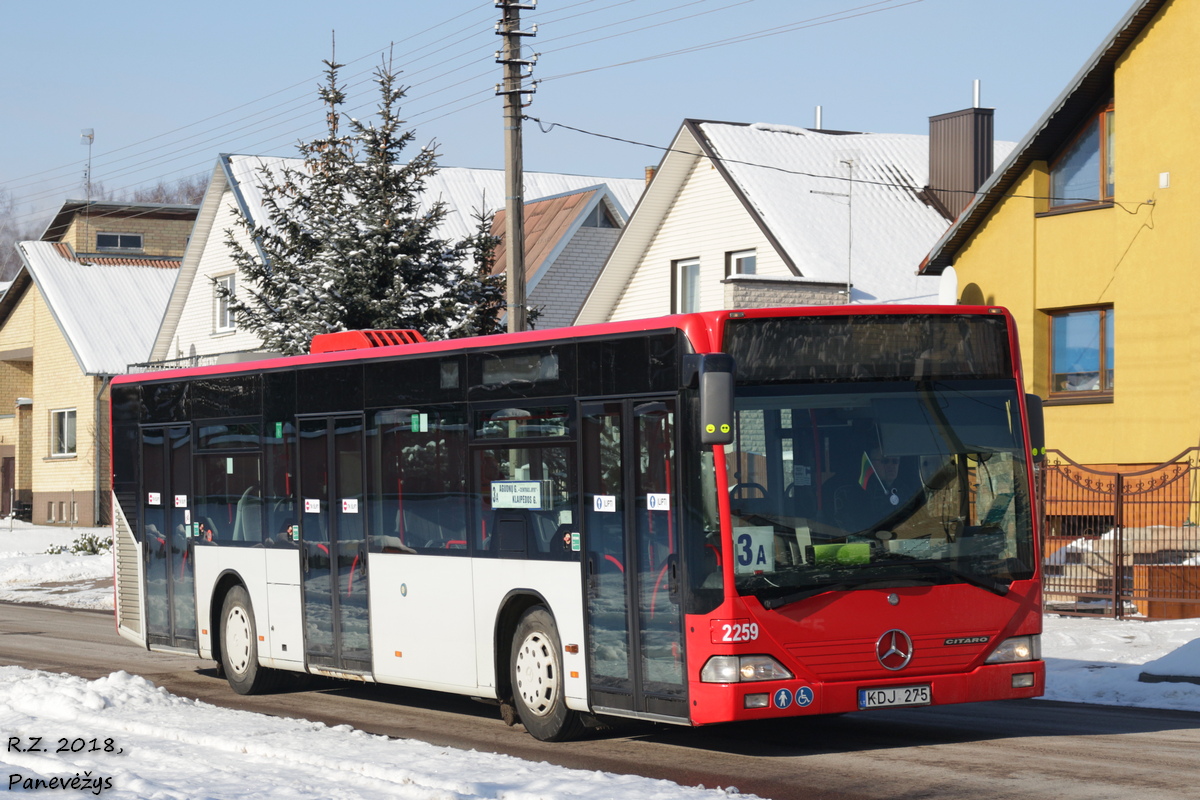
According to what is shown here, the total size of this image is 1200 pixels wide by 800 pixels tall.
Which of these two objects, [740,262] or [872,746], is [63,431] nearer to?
[740,262]

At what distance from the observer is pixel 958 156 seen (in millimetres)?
34125

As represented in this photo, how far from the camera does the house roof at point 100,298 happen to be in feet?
166

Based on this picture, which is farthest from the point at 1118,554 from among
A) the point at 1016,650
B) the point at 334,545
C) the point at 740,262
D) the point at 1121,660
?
the point at 740,262

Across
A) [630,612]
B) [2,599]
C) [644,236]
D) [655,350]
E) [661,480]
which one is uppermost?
[644,236]

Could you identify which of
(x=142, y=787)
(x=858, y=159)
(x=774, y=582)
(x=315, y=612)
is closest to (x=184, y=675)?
(x=315, y=612)

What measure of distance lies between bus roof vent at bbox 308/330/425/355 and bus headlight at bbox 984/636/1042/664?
6083mm

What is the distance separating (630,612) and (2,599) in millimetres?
21853

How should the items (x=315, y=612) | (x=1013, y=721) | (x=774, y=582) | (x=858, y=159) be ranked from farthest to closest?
1. (x=858, y=159)
2. (x=315, y=612)
3. (x=1013, y=721)
4. (x=774, y=582)

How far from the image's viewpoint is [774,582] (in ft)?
32.0

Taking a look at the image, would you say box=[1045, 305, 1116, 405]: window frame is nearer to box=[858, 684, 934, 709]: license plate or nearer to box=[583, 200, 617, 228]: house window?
box=[858, 684, 934, 709]: license plate

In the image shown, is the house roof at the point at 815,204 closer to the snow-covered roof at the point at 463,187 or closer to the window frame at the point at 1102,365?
the window frame at the point at 1102,365

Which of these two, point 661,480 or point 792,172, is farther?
point 792,172

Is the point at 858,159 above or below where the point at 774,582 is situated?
above

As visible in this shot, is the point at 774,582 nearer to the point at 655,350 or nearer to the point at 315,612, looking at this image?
the point at 655,350
